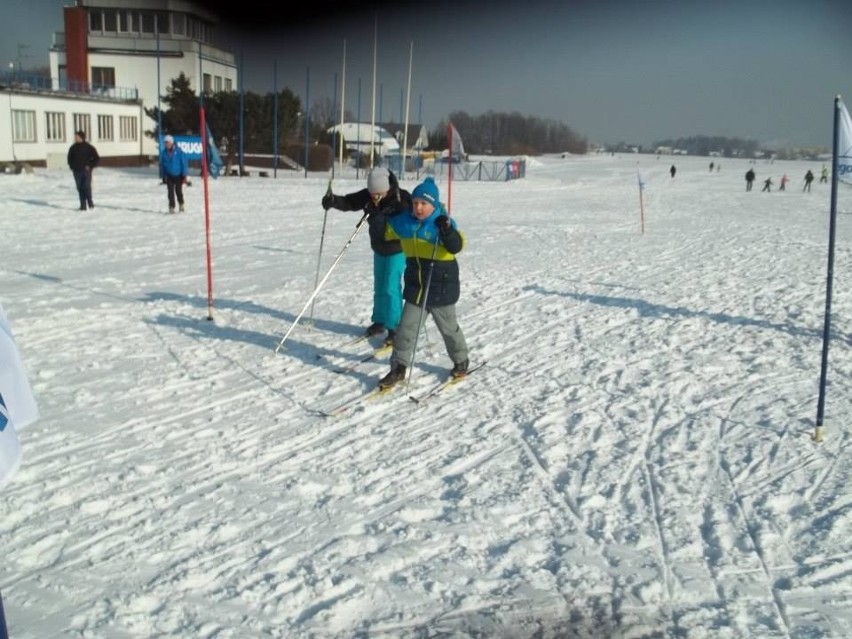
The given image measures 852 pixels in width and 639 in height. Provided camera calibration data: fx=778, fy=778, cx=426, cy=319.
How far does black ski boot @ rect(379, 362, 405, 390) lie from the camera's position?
6133 millimetres

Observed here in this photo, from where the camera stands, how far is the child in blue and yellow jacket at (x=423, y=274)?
5.96 meters

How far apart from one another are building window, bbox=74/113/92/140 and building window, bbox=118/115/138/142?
377cm

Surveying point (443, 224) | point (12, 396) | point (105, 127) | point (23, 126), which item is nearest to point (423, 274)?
point (443, 224)

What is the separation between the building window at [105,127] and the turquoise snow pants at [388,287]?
4212 centimetres

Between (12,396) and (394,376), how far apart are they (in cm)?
430

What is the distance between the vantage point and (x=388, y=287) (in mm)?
7363

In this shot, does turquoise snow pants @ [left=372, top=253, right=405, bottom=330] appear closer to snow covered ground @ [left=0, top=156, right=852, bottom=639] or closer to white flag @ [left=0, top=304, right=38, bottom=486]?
snow covered ground @ [left=0, top=156, right=852, bottom=639]

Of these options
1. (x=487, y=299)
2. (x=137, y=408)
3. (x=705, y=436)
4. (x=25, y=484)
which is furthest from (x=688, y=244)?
(x=25, y=484)

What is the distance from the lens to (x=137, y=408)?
5.74 meters

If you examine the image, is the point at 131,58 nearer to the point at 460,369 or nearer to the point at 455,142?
the point at 455,142

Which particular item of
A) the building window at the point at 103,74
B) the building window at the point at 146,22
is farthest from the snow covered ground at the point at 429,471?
the building window at the point at 146,22

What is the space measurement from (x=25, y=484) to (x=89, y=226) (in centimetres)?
1190

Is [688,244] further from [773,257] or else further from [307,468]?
[307,468]

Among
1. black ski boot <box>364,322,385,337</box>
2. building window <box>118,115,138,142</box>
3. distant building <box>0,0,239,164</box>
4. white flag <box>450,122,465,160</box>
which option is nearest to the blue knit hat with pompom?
black ski boot <box>364,322,385,337</box>
